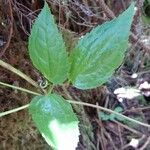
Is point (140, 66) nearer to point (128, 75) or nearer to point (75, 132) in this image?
point (128, 75)

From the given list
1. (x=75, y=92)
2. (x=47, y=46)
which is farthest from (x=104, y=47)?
(x=75, y=92)

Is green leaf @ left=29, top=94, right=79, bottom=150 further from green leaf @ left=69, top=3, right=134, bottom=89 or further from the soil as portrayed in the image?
the soil

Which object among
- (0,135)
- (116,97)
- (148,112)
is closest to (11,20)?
(0,135)

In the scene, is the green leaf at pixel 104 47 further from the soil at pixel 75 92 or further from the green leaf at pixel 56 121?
the soil at pixel 75 92

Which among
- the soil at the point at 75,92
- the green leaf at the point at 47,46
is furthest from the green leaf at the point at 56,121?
the soil at the point at 75,92

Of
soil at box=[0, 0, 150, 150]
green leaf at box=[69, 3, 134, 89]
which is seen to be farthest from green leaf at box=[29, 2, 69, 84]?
soil at box=[0, 0, 150, 150]

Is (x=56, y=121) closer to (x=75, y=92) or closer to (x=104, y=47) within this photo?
(x=104, y=47)
